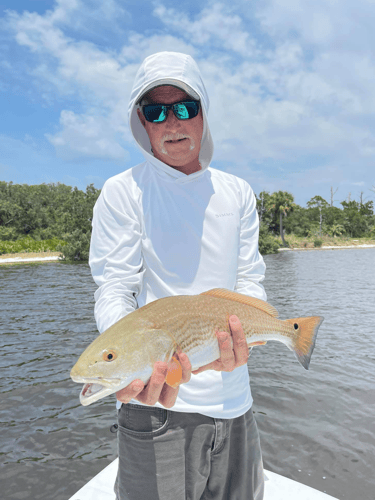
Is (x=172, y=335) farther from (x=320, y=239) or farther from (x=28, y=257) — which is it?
(x=320, y=239)

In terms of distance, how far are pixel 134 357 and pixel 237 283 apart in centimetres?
98

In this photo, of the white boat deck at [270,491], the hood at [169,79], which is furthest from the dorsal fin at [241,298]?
the white boat deck at [270,491]

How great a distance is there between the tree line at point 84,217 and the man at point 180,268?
43.7 meters

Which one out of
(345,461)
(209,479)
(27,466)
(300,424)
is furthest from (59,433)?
(209,479)

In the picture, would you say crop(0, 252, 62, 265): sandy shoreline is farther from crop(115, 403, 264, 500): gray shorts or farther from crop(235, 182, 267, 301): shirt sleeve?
crop(115, 403, 264, 500): gray shorts

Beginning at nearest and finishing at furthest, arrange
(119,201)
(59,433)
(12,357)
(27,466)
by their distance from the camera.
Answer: (119,201) < (27,466) < (59,433) < (12,357)

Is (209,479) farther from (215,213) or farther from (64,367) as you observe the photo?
(64,367)

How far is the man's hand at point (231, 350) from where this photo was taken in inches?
74.1

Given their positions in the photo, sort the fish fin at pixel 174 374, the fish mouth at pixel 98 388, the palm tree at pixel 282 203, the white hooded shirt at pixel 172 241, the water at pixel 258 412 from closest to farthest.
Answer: the fish mouth at pixel 98 388 < the fish fin at pixel 174 374 < the white hooded shirt at pixel 172 241 < the water at pixel 258 412 < the palm tree at pixel 282 203

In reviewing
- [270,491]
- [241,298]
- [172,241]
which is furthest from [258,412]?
[172,241]

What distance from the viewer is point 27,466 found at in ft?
20.7

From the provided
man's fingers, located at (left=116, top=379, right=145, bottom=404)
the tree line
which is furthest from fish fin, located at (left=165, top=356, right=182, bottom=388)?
the tree line

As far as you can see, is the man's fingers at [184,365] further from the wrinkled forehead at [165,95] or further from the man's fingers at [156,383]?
the wrinkled forehead at [165,95]

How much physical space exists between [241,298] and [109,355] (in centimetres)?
A: 79
